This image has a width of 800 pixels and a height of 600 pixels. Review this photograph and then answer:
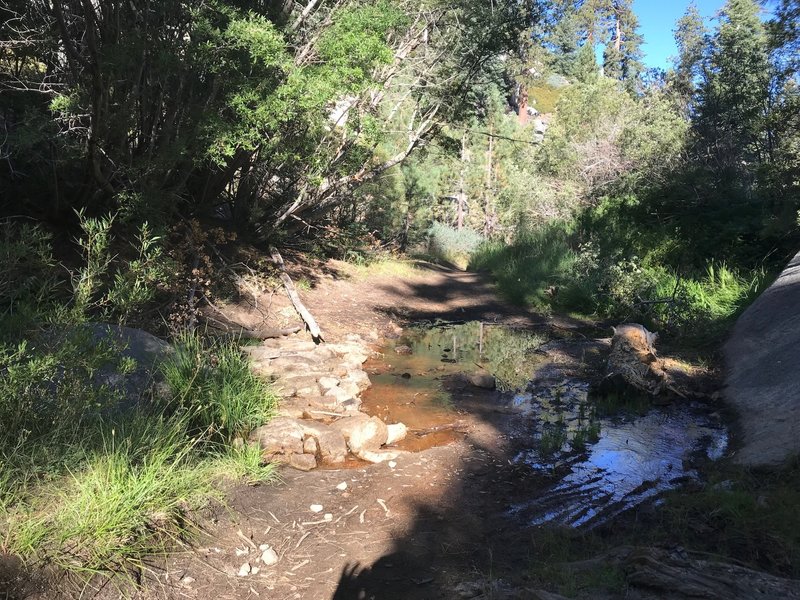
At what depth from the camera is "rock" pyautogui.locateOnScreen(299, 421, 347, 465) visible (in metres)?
5.43

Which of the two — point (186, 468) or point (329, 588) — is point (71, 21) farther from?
point (329, 588)

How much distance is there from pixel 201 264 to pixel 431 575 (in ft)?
26.0

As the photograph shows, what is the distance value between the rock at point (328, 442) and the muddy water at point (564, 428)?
0.74 m

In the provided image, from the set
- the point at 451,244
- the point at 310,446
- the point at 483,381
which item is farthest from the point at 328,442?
the point at 451,244

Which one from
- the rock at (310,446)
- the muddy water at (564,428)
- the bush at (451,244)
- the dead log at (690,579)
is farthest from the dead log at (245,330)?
the bush at (451,244)

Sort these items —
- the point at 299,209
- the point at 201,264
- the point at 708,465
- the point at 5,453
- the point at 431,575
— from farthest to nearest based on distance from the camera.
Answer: the point at 299,209 < the point at 201,264 < the point at 708,465 < the point at 431,575 < the point at 5,453

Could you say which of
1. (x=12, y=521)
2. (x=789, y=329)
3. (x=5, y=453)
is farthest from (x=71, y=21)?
(x=789, y=329)

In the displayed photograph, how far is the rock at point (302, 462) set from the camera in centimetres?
518

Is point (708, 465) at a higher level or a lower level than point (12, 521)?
higher

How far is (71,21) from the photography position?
307 inches

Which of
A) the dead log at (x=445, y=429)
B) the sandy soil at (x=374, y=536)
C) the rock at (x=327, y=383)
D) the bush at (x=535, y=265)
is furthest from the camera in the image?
the bush at (x=535, y=265)

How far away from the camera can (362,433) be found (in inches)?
225

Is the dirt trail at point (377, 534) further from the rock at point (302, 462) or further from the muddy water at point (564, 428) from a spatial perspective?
the muddy water at point (564, 428)

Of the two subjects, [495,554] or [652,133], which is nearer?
[495,554]
